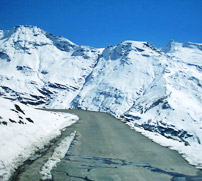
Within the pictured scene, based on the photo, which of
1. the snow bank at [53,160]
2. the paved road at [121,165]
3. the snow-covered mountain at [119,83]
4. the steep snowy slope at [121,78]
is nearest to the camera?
the snow bank at [53,160]

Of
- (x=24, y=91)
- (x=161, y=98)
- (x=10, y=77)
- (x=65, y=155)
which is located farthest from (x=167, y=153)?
(x=10, y=77)

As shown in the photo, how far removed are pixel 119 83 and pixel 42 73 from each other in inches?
2668

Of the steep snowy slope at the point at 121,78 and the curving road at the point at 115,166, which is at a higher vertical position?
the steep snowy slope at the point at 121,78

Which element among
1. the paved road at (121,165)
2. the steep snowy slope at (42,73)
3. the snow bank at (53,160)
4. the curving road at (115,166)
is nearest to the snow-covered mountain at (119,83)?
the steep snowy slope at (42,73)

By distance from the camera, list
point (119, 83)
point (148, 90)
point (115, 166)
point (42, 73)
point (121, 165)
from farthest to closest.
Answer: point (42, 73) < point (119, 83) < point (148, 90) < point (121, 165) < point (115, 166)

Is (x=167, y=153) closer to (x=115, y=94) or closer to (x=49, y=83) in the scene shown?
(x=115, y=94)

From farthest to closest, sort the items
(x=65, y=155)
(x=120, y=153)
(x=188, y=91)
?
(x=188, y=91), (x=120, y=153), (x=65, y=155)

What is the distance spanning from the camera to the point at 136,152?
1043 centimetres

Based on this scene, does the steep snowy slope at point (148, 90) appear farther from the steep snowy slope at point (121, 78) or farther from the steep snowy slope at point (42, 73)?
the steep snowy slope at point (42, 73)

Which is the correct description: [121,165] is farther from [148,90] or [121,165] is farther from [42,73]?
[42,73]

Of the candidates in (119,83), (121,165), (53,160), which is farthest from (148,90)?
(53,160)

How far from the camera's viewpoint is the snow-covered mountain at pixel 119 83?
292 feet

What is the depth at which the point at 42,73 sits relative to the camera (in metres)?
166

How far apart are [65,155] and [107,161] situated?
5.93ft
